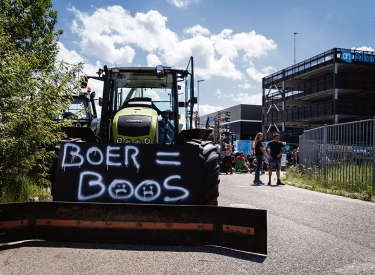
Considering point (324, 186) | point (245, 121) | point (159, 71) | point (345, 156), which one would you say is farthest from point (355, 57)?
Answer: point (159, 71)

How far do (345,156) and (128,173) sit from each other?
26.1 feet

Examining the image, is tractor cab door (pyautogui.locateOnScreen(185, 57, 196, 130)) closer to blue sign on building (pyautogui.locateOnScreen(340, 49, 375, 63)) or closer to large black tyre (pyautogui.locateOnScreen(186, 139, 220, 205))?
large black tyre (pyautogui.locateOnScreen(186, 139, 220, 205))

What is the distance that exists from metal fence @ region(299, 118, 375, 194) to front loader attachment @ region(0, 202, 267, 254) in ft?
21.6

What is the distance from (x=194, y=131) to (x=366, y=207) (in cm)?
376

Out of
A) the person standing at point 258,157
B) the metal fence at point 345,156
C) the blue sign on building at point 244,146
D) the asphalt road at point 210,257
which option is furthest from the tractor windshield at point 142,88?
the blue sign on building at point 244,146

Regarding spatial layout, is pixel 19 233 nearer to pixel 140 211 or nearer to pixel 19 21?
pixel 140 211

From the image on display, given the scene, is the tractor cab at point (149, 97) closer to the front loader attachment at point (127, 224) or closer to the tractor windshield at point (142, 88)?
the tractor windshield at point (142, 88)

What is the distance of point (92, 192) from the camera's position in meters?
4.97

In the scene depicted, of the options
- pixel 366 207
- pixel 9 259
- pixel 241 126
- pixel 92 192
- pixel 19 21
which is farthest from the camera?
pixel 241 126

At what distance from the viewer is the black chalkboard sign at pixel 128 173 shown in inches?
195

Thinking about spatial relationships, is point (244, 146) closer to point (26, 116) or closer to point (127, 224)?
point (26, 116)

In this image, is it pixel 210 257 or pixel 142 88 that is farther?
pixel 142 88

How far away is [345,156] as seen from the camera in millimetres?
11227

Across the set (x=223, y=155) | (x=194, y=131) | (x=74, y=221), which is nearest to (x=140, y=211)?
(x=74, y=221)
